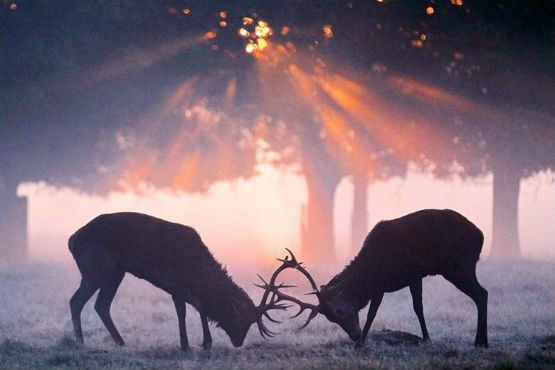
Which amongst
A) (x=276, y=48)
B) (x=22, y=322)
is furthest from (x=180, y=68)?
(x=22, y=322)

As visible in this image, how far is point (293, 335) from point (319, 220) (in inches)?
857

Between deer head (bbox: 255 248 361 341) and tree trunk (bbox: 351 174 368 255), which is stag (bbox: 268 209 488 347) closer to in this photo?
deer head (bbox: 255 248 361 341)

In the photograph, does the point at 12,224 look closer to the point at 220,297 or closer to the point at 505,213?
the point at 505,213

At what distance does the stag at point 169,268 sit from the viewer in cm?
1525

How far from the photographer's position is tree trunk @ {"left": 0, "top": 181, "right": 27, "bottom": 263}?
4041 centimetres

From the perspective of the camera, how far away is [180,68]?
28719mm

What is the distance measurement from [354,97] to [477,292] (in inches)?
615

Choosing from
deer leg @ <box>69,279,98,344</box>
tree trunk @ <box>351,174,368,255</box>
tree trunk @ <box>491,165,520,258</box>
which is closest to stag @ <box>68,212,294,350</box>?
deer leg @ <box>69,279,98,344</box>

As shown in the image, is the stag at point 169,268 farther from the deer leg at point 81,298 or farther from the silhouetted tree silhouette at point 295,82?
the silhouetted tree silhouette at point 295,82

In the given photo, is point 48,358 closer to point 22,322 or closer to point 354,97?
point 22,322

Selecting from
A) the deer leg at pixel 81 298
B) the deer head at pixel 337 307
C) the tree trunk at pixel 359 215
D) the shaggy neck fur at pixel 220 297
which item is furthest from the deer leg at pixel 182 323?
the tree trunk at pixel 359 215

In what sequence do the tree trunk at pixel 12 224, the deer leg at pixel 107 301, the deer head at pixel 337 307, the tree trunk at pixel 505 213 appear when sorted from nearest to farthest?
the deer head at pixel 337 307, the deer leg at pixel 107 301, the tree trunk at pixel 505 213, the tree trunk at pixel 12 224

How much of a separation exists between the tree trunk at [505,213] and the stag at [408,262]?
2349 centimetres

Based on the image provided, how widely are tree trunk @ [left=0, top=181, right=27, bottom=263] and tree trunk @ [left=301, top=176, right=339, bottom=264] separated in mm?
13867
